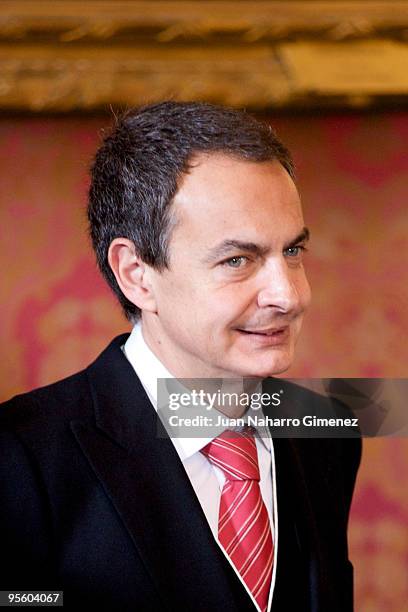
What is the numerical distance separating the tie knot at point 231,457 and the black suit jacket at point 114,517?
2.3 inches

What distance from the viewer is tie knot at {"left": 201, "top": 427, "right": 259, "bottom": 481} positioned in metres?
1.24

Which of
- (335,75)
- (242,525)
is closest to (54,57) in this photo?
(335,75)

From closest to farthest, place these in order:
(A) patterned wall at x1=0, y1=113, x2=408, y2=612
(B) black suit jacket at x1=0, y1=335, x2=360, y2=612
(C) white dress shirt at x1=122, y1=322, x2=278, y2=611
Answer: (B) black suit jacket at x1=0, y1=335, x2=360, y2=612, (C) white dress shirt at x1=122, y1=322, x2=278, y2=611, (A) patterned wall at x1=0, y1=113, x2=408, y2=612

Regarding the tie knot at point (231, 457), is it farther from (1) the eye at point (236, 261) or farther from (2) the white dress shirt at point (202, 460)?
(1) the eye at point (236, 261)

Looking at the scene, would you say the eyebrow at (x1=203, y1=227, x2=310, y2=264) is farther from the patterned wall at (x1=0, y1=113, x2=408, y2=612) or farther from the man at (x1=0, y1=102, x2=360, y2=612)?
the patterned wall at (x1=0, y1=113, x2=408, y2=612)

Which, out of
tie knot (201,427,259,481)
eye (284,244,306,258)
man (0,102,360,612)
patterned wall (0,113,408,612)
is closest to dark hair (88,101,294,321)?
man (0,102,360,612)

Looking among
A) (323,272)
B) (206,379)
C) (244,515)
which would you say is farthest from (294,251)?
(323,272)

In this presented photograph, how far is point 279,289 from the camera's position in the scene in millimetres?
1162

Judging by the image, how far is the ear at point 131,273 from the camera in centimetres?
127

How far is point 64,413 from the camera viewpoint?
122 cm

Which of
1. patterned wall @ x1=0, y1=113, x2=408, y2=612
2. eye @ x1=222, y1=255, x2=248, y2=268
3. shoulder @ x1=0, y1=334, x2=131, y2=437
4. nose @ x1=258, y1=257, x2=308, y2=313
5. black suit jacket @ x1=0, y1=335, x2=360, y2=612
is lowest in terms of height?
black suit jacket @ x1=0, y1=335, x2=360, y2=612

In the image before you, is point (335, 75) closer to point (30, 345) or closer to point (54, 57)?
point (54, 57)

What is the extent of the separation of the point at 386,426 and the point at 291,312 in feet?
2.57

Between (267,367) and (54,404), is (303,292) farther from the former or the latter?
(54,404)
